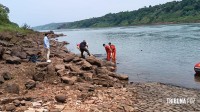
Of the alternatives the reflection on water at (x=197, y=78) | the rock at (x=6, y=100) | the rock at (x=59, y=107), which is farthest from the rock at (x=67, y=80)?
the reflection on water at (x=197, y=78)

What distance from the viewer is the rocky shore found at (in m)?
12.0

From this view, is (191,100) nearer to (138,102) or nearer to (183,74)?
(138,102)

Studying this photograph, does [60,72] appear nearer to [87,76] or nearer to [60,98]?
[87,76]

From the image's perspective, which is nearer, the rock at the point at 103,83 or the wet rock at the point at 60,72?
the rock at the point at 103,83

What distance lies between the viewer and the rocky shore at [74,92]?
1202 centimetres

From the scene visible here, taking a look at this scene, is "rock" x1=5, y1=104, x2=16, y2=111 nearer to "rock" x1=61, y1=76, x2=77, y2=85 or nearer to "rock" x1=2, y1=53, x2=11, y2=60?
"rock" x1=61, y1=76, x2=77, y2=85

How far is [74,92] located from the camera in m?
14.0

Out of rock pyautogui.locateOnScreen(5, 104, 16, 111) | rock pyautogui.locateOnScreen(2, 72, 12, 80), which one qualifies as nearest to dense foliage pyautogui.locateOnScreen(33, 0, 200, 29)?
rock pyautogui.locateOnScreen(2, 72, 12, 80)

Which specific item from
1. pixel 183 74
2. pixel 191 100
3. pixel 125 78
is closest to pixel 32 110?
pixel 191 100

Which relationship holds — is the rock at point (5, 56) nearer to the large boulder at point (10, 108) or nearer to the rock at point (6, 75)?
the rock at point (6, 75)

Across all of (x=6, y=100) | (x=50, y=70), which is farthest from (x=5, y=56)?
(x=6, y=100)

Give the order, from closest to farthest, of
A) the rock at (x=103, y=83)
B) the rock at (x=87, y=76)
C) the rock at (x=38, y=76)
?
the rock at (x=38, y=76)
the rock at (x=103, y=83)
the rock at (x=87, y=76)

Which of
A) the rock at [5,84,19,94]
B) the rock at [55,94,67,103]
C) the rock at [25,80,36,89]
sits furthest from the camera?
the rock at [25,80,36,89]

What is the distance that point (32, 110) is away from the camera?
36.3ft
